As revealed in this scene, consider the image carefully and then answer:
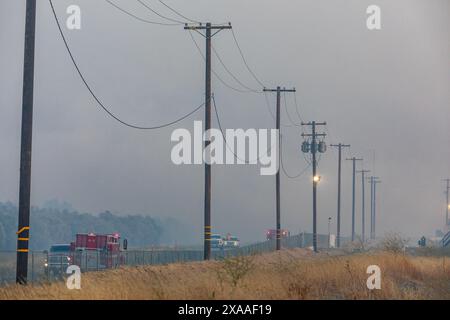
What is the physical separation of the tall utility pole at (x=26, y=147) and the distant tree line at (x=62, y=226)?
10823 cm

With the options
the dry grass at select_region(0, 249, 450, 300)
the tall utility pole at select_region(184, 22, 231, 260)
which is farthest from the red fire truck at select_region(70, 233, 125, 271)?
the dry grass at select_region(0, 249, 450, 300)

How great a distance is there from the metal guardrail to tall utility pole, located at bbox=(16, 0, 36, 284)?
0.85 m

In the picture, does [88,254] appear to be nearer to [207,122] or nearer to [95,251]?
[95,251]

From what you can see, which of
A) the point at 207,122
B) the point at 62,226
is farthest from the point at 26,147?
the point at 62,226

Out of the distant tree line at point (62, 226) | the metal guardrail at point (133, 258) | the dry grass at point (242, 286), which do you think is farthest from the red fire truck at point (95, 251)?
the distant tree line at point (62, 226)

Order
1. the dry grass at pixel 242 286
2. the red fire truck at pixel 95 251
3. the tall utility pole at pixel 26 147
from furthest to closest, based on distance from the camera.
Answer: the red fire truck at pixel 95 251 < the tall utility pole at pixel 26 147 < the dry grass at pixel 242 286

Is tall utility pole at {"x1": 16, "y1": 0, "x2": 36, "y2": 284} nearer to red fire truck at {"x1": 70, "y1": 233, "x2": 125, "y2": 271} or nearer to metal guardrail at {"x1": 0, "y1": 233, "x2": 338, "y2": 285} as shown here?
metal guardrail at {"x1": 0, "y1": 233, "x2": 338, "y2": 285}

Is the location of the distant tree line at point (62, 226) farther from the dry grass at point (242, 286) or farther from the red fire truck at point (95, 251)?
the dry grass at point (242, 286)

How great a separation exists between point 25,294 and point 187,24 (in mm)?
23708

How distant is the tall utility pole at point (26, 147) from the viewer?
73.1 ft

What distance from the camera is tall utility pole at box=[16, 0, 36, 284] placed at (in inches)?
877

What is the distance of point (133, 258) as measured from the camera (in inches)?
2800

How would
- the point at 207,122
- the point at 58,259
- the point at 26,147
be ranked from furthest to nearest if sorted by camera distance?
1. the point at 58,259
2. the point at 207,122
3. the point at 26,147

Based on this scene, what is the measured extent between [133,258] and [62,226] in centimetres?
9626
